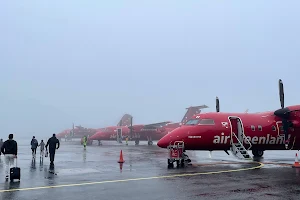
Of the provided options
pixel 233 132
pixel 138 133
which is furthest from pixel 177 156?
pixel 138 133

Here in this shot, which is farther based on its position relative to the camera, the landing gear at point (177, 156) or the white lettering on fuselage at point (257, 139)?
the white lettering on fuselage at point (257, 139)

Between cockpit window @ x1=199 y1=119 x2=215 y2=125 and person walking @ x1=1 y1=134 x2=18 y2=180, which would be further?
cockpit window @ x1=199 y1=119 x2=215 y2=125

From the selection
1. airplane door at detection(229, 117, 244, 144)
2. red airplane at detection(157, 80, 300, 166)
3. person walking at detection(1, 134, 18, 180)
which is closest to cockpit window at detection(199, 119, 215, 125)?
red airplane at detection(157, 80, 300, 166)

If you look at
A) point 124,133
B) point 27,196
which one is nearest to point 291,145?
point 27,196

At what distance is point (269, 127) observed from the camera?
20.5m

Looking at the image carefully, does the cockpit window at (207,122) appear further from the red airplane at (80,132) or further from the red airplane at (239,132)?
the red airplane at (80,132)

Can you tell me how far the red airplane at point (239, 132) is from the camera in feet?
61.3

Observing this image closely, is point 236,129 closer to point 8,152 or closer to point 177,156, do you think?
point 177,156

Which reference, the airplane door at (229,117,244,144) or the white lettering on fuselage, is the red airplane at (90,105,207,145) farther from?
the airplane door at (229,117,244,144)

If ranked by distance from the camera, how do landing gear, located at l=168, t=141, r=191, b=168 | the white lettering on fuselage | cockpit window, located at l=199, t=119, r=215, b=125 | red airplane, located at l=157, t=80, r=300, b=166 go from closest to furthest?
landing gear, located at l=168, t=141, r=191, b=168 → red airplane, located at l=157, t=80, r=300, b=166 → the white lettering on fuselage → cockpit window, located at l=199, t=119, r=215, b=125

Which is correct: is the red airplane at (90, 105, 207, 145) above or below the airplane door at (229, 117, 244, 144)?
below

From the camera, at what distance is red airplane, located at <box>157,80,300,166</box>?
61.3 feet

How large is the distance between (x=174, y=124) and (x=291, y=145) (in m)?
38.8

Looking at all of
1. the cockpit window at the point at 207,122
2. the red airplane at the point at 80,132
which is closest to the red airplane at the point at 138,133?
the red airplane at the point at 80,132
